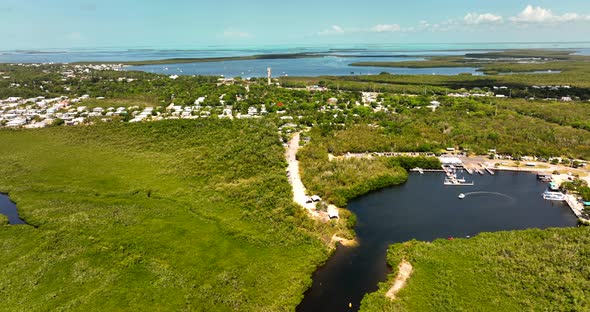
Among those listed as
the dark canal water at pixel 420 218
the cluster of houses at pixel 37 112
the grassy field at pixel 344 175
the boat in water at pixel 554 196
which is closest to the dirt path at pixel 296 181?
the grassy field at pixel 344 175

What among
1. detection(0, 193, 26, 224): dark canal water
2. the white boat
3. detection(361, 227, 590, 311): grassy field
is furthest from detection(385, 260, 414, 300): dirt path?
detection(0, 193, 26, 224): dark canal water

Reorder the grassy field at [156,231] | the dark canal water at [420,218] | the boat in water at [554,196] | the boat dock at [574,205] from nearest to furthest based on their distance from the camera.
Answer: the grassy field at [156,231] → the dark canal water at [420,218] → the boat dock at [574,205] → the boat in water at [554,196]

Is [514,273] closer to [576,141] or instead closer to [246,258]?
[246,258]

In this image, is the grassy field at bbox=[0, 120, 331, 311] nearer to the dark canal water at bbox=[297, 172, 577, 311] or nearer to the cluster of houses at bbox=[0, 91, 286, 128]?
the dark canal water at bbox=[297, 172, 577, 311]

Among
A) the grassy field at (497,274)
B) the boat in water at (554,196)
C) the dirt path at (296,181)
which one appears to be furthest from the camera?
the boat in water at (554,196)

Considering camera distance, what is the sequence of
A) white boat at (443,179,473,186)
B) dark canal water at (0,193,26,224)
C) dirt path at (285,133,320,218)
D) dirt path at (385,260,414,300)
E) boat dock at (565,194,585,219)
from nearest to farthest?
dirt path at (385,260,414,300) < dark canal water at (0,193,26,224) < boat dock at (565,194,585,219) < dirt path at (285,133,320,218) < white boat at (443,179,473,186)

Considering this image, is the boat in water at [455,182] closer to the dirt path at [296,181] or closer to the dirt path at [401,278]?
the dirt path at [401,278]

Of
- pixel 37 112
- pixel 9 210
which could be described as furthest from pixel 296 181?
pixel 37 112
